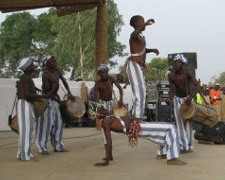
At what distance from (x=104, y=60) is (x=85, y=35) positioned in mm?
31775

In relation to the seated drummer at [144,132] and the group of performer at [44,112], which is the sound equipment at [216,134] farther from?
the seated drummer at [144,132]

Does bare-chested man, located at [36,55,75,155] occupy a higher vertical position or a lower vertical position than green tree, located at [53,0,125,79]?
lower

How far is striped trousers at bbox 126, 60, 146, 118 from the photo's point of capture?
7953mm

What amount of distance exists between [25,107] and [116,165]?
191cm

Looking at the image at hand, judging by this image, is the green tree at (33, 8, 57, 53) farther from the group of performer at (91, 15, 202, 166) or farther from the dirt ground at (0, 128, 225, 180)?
the group of performer at (91, 15, 202, 166)

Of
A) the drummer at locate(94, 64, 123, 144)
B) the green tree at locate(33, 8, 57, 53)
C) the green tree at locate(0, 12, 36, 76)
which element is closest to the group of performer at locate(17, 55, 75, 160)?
the drummer at locate(94, 64, 123, 144)

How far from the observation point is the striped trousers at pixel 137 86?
7.95m

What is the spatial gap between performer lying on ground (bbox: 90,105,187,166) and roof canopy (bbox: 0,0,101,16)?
698cm

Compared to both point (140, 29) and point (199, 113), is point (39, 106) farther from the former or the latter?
point (199, 113)

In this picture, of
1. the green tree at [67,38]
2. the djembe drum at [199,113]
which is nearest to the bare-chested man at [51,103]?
the djembe drum at [199,113]

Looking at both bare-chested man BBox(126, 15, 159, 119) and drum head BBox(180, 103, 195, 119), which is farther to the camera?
drum head BBox(180, 103, 195, 119)

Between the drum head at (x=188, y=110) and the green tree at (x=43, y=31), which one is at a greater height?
the green tree at (x=43, y=31)

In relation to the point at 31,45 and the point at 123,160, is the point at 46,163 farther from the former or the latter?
the point at 31,45

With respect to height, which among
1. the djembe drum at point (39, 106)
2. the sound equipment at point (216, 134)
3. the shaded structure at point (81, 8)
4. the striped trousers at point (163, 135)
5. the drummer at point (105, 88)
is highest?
the shaded structure at point (81, 8)
